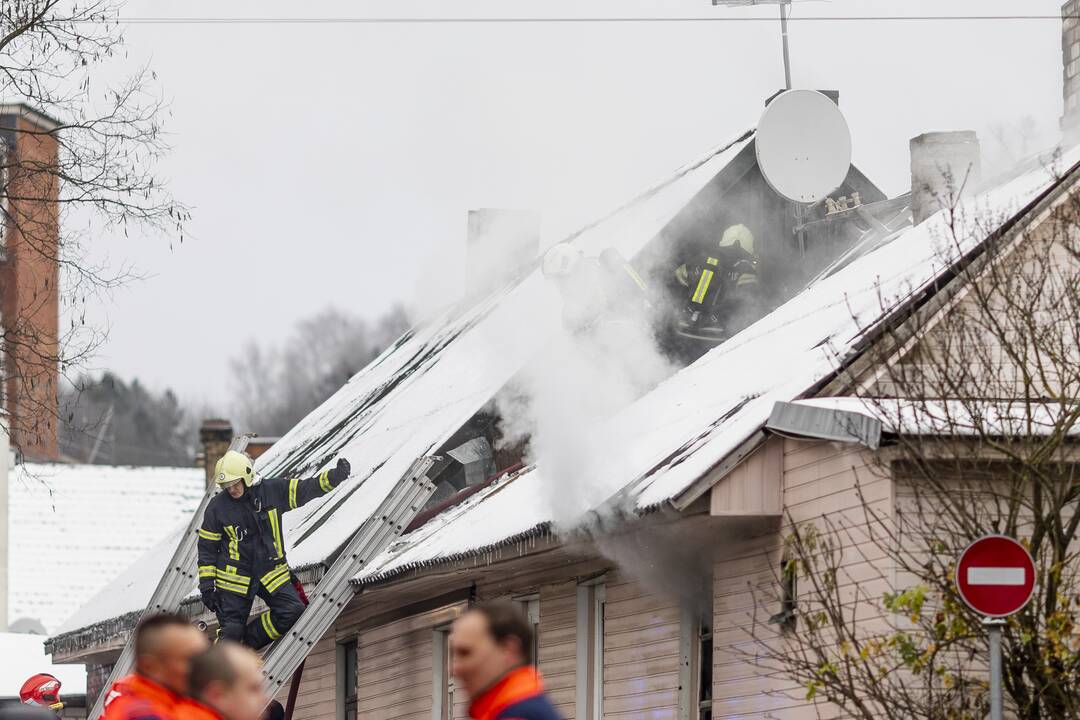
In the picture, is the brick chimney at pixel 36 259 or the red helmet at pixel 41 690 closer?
the brick chimney at pixel 36 259

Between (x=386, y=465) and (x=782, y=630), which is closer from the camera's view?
(x=782, y=630)

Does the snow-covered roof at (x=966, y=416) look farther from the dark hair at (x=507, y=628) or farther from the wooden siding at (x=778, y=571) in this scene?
the dark hair at (x=507, y=628)

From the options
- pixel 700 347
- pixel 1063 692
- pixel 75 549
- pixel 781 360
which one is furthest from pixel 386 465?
pixel 75 549

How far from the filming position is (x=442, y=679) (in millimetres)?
17078

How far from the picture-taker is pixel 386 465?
59.7 feet

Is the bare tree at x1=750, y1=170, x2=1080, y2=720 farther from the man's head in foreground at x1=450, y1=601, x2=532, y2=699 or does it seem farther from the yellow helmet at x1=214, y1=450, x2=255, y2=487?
the yellow helmet at x1=214, y1=450, x2=255, y2=487

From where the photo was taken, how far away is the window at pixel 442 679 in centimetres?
1695

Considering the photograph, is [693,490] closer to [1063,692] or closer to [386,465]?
[1063,692]

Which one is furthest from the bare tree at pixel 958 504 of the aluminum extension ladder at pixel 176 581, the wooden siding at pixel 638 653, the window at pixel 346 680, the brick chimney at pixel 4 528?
the brick chimney at pixel 4 528

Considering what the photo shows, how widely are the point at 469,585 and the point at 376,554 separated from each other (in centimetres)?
91

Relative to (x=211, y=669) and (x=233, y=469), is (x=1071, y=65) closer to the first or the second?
(x=233, y=469)

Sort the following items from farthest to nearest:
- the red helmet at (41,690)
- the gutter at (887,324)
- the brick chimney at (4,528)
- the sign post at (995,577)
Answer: the brick chimney at (4,528), the red helmet at (41,690), the gutter at (887,324), the sign post at (995,577)

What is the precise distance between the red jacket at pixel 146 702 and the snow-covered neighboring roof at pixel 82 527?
3481 cm

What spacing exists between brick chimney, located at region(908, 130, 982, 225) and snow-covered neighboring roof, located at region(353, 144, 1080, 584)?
→ 1.28 ft
